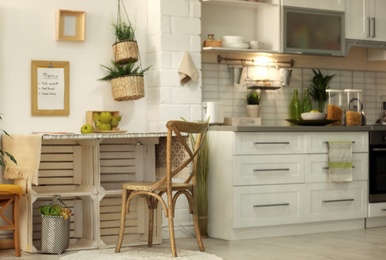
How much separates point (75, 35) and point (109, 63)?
34 centimetres

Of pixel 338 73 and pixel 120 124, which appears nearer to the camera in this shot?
pixel 120 124

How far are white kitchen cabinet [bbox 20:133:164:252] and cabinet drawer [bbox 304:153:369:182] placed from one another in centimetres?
120

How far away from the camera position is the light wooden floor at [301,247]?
17.2 feet

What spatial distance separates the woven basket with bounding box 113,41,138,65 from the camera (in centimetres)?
594

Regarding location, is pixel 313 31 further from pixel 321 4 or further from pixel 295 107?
pixel 295 107

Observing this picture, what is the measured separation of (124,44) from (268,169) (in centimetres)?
141

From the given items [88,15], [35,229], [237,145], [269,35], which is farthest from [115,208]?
[269,35]

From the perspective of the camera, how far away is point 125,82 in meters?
5.92

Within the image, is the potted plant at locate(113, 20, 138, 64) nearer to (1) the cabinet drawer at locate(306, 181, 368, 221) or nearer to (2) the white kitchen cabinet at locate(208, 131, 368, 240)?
(2) the white kitchen cabinet at locate(208, 131, 368, 240)

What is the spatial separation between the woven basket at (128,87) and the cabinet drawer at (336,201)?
151cm

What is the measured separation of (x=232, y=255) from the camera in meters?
5.32

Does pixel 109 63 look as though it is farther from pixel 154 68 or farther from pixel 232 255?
pixel 232 255

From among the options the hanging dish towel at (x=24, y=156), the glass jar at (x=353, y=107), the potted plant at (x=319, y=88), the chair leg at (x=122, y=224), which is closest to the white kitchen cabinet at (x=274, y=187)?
the glass jar at (x=353, y=107)

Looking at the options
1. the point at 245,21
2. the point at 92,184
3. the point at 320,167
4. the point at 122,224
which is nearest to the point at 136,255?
the point at 122,224
